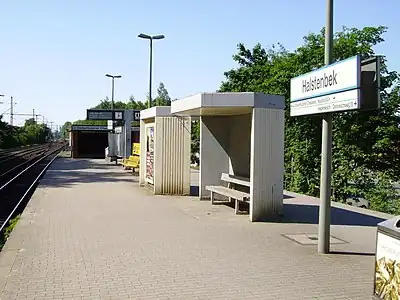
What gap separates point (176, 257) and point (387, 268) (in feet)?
12.2

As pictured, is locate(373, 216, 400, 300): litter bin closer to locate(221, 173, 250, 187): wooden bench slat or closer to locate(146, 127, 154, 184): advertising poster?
locate(221, 173, 250, 187): wooden bench slat

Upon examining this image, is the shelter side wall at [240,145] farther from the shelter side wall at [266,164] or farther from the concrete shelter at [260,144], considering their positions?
the shelter side wall at [266,164]

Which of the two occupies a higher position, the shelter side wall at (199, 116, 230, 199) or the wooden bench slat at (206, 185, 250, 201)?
the shelter side wall at (199, 116, 230, 199)

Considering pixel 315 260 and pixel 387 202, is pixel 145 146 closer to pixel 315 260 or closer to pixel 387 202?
pixel 387 202

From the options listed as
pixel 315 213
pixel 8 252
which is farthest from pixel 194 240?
pixel 315 213

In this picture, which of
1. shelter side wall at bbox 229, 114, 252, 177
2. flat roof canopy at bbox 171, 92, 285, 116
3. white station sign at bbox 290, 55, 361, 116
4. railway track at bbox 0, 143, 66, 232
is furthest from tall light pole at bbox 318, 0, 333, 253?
railway track at bbox 0, 143, 66, 232

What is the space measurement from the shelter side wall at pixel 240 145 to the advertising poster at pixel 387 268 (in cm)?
857

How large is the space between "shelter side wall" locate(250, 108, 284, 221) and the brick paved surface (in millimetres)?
489

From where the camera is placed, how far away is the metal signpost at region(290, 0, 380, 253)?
6.56 meters

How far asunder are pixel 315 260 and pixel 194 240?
211 centimetres

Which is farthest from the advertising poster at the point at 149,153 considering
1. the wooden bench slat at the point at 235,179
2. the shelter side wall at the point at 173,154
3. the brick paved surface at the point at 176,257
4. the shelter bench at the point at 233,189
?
the brick paved surface at the point at 176,257

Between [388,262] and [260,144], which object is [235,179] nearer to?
[260,144]

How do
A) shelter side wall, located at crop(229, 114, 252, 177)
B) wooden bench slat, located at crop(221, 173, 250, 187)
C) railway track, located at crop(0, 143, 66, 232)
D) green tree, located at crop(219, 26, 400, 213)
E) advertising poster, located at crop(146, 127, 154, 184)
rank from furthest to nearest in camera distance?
green tree, located at crop(219, 26, 400, 213)
advertising poster, located at crop(146, 127, 154, 184)
railway track, located at crop(0, 143, 66, 232)
shelter side wall, located at crop(229, 114, 252, 177)
wooden bench slat, located at crop(221, 173, 250, 187)

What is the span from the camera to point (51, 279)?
606cm
